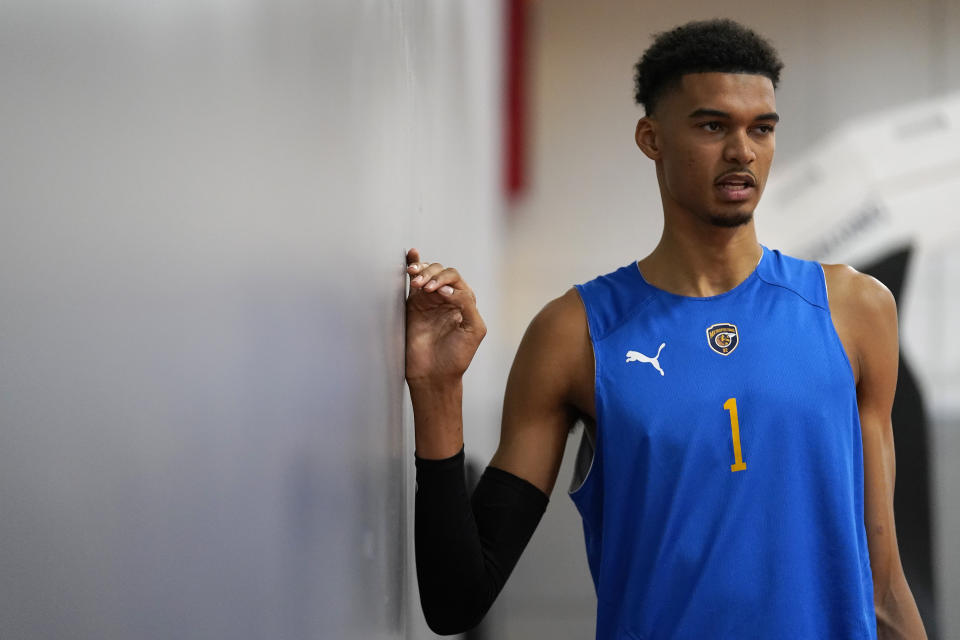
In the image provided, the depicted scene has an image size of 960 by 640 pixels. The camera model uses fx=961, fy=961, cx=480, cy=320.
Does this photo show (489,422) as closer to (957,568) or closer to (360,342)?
(957,568)

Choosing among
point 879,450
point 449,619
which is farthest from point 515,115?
point 449,619

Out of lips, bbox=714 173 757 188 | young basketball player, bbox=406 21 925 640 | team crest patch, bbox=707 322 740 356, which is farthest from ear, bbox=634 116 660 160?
team crest patch, bbox=707 322 740 356

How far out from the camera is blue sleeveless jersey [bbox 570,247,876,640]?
3.09ft

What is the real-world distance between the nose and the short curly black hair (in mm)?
89

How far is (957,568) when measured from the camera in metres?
2.79

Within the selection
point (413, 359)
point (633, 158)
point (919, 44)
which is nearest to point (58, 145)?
point (413, 359)

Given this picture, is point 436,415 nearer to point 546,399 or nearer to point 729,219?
point 546,399

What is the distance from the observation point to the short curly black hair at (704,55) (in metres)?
1.05

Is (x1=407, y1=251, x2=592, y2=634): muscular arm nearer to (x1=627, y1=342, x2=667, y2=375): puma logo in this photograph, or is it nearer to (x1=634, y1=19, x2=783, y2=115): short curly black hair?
(x1=627, y1=342, x2=667, y2=375): puma logo

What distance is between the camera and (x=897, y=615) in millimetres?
1021

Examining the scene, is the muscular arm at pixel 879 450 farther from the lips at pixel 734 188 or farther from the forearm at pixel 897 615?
the lips at pixel 734 188

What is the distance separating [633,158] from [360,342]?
2.52 metres

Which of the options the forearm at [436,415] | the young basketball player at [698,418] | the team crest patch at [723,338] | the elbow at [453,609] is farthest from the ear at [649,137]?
the elbow at [453,609]

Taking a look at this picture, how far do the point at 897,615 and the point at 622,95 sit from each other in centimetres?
226
